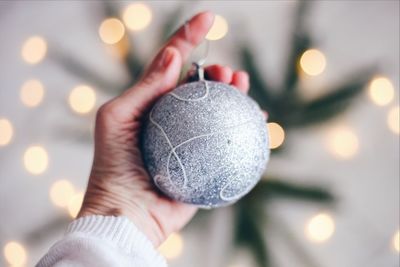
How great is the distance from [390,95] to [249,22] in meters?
0.32

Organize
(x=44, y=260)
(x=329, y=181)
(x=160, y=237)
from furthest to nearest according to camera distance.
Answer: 1. (x=329, y=181)
2. (x=160, y=237)
3. (x=44, y=260)

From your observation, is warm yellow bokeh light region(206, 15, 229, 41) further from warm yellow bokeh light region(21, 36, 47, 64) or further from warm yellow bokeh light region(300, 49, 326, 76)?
warm yellow bokeh light region(21, 36, 47, 64)

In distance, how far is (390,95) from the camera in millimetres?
1031

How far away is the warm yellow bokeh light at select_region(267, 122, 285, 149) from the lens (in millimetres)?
1005

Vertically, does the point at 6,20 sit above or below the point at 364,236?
above

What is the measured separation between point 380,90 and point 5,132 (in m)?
0.78

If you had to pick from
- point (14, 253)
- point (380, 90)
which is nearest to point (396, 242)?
point (380, 90)

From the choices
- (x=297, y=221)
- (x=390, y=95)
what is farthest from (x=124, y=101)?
(x=390, y=95)

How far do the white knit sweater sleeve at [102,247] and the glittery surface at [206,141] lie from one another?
0.10 meters

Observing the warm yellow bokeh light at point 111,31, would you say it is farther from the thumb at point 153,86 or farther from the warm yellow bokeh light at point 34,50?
the thumb at point 153,86

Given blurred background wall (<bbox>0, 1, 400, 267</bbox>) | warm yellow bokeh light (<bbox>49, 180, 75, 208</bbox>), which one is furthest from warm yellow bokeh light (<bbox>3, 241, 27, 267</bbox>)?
warm yellow bokeh light (<bbox>49, 180, 75, 208</bbox>)

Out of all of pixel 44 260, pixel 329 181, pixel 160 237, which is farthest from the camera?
pixel 329 181

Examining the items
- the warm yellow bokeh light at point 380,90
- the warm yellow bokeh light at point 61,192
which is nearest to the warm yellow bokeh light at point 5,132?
the warm yellow bokeh light at point 61,192

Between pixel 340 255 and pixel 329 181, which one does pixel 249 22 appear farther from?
pixel 340 255
